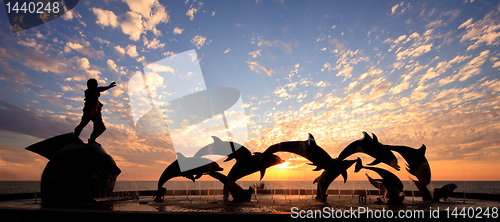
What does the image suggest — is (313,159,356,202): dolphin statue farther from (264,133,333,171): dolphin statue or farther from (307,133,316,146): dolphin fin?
(307,133,316,146): dolphin fin

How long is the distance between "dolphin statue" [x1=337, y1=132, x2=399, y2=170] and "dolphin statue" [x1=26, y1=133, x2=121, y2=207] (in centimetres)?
1250

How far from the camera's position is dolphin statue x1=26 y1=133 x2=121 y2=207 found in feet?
32.1

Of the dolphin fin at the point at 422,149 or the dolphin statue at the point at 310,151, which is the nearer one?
the dolphin statue at the point at 310,151

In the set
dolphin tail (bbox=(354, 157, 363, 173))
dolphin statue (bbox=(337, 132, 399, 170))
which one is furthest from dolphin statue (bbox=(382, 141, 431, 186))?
dolphin tail (bbox=(354, 157, 363, 173))

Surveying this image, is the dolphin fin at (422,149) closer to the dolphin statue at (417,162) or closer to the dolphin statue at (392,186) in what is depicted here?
the dolphin statue at (417,162)

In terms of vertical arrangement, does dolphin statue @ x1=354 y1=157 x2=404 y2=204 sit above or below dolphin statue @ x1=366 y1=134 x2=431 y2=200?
below

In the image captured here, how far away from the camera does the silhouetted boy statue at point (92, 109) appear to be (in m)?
11.7

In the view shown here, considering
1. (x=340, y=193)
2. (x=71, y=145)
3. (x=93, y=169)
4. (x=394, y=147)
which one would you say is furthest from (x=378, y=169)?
(x=71, y=145)

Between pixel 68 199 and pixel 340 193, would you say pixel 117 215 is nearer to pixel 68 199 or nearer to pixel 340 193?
pixel 68 199

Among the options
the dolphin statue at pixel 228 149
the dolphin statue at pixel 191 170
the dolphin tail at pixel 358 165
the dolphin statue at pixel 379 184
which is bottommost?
the dolphin statue at pixel 379 184

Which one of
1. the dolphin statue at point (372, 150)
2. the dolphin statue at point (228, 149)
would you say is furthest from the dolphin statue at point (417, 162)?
the dolphin statue at point (228, 149)

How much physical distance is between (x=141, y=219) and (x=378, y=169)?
12683 mm

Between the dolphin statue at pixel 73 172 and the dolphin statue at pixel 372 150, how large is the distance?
12.5m

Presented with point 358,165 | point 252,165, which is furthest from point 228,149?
point 358,165
